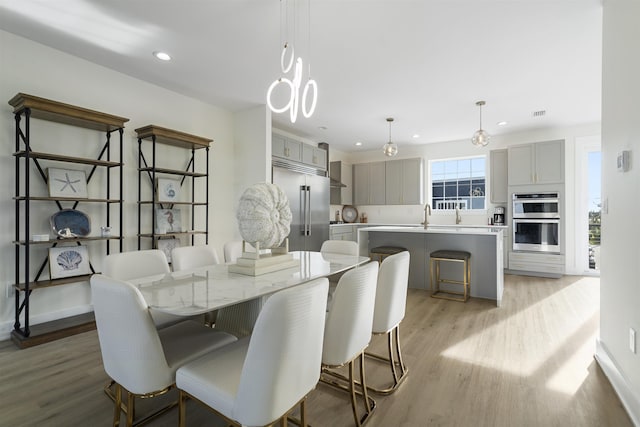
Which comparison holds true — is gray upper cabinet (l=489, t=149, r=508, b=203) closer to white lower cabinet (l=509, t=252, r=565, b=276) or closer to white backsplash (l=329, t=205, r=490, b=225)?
white backsplash (l=329, t=205, r=490, b=225)

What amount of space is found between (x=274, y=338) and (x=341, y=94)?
140 inches

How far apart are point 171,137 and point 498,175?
18.7ft

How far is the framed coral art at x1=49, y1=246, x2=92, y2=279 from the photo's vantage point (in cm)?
275

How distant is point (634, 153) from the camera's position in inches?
64.8

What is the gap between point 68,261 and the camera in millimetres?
2852

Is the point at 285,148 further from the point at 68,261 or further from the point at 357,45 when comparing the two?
the point at 68,261

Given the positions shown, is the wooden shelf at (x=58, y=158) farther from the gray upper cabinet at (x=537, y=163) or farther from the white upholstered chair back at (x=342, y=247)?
the gray upper cabinet at (x=537, y=163)

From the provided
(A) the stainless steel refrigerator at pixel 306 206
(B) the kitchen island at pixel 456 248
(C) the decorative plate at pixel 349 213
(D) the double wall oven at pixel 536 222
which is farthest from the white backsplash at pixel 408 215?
(B) the kitchen island at pixel 456 248

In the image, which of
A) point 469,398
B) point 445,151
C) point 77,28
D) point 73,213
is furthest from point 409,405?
point 445,151

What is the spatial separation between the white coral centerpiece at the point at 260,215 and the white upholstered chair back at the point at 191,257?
2.64 ft

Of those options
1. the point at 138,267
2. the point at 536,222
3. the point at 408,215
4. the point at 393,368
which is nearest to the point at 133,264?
the point at 138,267

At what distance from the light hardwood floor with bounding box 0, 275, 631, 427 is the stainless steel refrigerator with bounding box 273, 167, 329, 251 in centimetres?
232

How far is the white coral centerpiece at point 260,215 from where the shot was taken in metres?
1.78

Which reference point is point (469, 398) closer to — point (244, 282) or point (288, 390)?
point (288, 390)
